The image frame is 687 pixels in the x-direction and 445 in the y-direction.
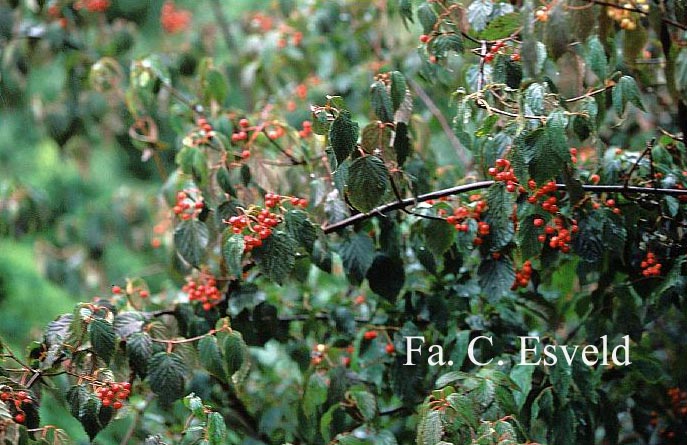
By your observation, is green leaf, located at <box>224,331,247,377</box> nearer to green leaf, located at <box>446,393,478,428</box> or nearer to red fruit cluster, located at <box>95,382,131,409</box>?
red fruit cluster, located at <box>95,382,131,409</box>

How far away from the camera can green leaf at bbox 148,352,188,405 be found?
58.1 inches

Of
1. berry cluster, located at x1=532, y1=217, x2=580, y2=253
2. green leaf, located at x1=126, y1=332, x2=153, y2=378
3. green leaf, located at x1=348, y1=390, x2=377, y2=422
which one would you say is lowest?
green leaf, located at x1=348, y1=390, x2=377, y2=422

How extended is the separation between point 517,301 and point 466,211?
1.01 feet

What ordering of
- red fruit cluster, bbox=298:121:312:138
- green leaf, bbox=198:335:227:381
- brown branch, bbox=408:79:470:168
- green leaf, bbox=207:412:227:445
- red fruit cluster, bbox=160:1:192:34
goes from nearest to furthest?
green leaf, bbox=207:412:227:445, green leaf, bbox=198:335:227:381, red fruit cluster, bbox=298:121:312:138, brown branch, bbox=408:79:470:168, red fruit cluster, bbox=160:1:192:34

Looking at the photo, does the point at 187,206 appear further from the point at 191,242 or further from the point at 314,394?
the point at 314,394

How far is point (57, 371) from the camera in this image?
148 centimetres

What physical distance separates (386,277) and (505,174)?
350 millimetres

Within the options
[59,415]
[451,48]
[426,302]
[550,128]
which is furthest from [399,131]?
[59,415]

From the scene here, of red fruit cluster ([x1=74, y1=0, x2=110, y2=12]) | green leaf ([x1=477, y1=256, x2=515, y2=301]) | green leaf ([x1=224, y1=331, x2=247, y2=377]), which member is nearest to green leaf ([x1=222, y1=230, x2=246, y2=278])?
green leaf ([x1=224, y1=331, x2=247, y2=377])

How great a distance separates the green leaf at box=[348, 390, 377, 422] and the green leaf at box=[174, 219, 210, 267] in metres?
0.39

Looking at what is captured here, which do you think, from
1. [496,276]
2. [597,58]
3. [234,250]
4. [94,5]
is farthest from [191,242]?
[94,5]

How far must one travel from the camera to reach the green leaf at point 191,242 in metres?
1.60

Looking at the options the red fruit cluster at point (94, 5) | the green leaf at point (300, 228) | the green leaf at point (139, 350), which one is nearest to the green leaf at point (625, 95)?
the green leaf at point (300, 228)

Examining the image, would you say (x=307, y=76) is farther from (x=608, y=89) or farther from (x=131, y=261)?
(x=131, y=261)
